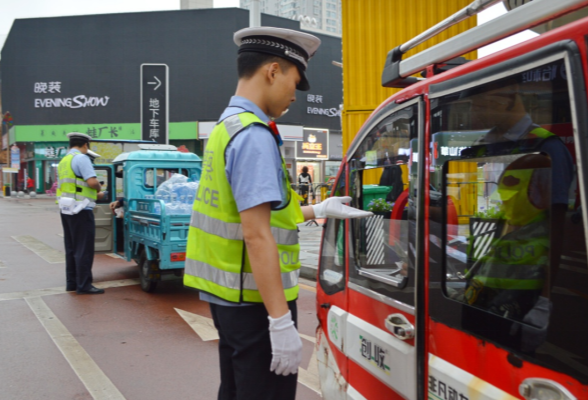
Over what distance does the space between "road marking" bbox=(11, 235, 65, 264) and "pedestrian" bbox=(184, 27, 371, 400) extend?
8.90 meters

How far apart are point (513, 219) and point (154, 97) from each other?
14.0m

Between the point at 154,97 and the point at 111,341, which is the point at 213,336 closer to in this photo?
the point at 111,341

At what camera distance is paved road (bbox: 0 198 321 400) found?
4.13 m

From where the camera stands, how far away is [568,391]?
1.51 m

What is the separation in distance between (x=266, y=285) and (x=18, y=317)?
5229 millimetres

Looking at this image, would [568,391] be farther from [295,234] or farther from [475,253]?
[295,234]

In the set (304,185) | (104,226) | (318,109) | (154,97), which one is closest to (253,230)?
(104,226)

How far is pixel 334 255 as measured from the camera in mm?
3146

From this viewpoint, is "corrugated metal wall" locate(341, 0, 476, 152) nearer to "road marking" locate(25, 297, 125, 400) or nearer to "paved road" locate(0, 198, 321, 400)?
"paved road" locate(0, 198, 321, 400)

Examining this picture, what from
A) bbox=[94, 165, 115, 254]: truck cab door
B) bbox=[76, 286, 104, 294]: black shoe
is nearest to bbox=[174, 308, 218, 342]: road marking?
bbox=[76, 286, 104, 294]: black shoe

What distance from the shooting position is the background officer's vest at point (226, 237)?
1987 millimetres

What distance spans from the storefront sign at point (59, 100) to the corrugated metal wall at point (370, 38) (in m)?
31.8

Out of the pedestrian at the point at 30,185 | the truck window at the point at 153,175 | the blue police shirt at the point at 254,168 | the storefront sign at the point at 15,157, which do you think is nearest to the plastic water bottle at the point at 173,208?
the truck window at the point at 153,175

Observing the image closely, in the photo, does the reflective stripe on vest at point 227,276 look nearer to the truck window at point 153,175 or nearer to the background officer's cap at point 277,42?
the background officer's cap at point 277,42
